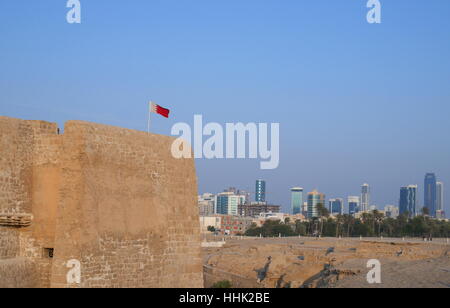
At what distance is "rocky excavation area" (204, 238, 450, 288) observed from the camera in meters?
22.7

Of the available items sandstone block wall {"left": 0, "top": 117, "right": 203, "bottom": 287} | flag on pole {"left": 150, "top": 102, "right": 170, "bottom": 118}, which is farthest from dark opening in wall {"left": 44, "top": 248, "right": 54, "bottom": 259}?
flag on pole {"left": 150, "top": 102, "right": 170, "bottom": 118}

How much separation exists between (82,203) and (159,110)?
14.7ft

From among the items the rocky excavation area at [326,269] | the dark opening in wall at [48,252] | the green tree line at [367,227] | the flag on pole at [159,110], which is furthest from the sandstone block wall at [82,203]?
the green tree line at [367,227]

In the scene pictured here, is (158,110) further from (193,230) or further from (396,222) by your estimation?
(396,222)

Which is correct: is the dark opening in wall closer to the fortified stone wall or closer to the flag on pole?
the fortified stone wall

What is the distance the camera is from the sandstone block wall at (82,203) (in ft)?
43.5

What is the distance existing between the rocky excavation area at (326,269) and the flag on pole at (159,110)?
9812 millimetres

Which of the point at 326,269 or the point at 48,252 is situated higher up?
the point at 48,252

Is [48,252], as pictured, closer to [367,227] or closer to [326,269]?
[326,269]

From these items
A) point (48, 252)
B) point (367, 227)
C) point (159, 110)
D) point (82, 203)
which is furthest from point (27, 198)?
point (367, 227)

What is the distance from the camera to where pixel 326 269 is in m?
29.0
